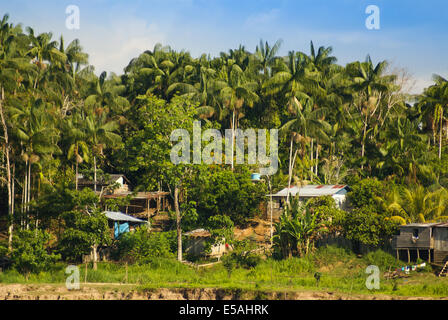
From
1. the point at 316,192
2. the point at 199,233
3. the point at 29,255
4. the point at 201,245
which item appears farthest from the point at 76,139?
the point at 316,192

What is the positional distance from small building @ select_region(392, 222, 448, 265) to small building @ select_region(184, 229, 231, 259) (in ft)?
36.0

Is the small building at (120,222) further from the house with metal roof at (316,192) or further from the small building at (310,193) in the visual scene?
the house with metal roof at (316,192)

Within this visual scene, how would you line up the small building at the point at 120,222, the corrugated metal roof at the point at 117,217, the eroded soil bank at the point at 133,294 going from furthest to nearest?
the small building at the point at 120,222
the corrugated metal roof at the point at 117,217
the eroded soil bank at the point at 133,294

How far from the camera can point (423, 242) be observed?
39.6m

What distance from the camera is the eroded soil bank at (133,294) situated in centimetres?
3522

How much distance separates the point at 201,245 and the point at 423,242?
46.3 feet

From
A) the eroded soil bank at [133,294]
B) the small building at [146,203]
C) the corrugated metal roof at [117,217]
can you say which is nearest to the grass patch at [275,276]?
the eroded soil bank at [133,294]

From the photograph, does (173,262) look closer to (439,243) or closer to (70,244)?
(70,244)

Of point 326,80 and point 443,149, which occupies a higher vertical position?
point 326,80

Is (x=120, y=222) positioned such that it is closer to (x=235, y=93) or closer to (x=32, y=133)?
(x=32, y=133)

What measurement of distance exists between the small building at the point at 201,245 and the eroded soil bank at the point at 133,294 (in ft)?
24.9

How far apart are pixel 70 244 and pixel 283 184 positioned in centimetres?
1778

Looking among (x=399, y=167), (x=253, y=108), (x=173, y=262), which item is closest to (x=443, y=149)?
(x=399, y=167)
